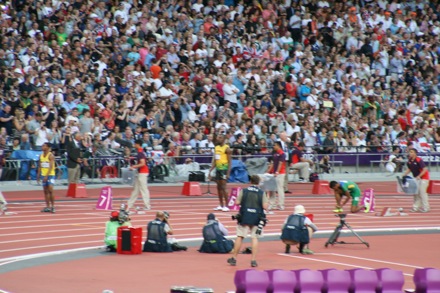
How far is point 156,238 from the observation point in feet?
60.7

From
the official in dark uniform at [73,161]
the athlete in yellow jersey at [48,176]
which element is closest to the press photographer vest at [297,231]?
the athlete in yellow jersey at [48,176]

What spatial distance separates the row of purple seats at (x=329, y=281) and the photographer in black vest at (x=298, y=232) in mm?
4922

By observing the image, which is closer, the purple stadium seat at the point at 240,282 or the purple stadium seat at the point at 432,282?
the purple stadium seat at the point at 240,282

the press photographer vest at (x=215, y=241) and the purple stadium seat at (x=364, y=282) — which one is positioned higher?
the press photographer vest at (x=215, y=241)

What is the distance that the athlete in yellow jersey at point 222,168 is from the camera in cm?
2438

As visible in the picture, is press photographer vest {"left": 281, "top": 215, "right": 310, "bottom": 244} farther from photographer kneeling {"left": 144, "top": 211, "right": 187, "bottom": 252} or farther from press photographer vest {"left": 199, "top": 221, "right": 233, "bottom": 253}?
photographer kneeling {"left": 144, "top": 211, "right": 187, "bottom": 252}

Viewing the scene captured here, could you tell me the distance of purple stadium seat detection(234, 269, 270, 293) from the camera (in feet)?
41.6

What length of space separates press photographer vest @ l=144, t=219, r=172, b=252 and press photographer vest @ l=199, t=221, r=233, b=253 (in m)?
0.72

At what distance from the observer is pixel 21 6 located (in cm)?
3155

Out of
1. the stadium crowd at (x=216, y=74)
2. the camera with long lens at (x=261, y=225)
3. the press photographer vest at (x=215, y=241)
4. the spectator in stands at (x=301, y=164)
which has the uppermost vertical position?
the stadium crowd at (x=216, y=74)

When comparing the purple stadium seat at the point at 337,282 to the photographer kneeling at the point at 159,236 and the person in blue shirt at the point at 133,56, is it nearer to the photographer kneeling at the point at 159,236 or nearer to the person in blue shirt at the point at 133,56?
the photographer kneeling at the point at 159,236

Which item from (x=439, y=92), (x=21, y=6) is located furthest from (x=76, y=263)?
(x=439, y=92)

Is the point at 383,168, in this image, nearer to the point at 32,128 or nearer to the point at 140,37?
the point at 140,37

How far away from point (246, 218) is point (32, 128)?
12688mm
